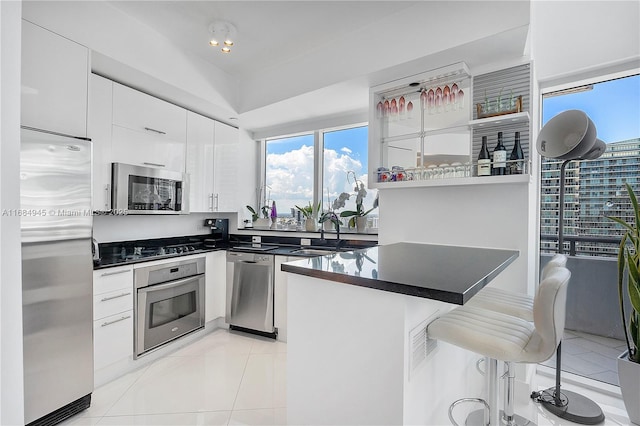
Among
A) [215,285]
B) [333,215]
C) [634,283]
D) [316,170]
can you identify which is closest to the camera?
[634,283]

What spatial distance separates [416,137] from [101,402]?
9.60ft

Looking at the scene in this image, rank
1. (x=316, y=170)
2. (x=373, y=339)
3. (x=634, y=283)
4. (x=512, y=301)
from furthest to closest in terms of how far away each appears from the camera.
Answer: (x=316, y=170), (x=634, y=283), (x=512, y=301), (x=373, y=339)

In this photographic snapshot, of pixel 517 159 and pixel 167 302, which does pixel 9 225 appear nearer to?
pixel 167 302

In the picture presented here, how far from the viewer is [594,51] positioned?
216cm

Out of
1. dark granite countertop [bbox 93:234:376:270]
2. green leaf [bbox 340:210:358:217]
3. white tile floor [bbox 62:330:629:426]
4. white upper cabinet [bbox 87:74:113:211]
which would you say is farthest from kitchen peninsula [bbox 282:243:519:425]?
white upper cabinet [bbox 87:74:113:211]

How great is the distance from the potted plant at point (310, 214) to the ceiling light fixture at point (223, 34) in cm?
186

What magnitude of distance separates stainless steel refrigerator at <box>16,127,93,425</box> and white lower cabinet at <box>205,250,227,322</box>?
123cm

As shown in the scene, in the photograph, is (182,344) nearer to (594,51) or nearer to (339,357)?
(339,357)

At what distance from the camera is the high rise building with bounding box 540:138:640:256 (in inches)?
86.6

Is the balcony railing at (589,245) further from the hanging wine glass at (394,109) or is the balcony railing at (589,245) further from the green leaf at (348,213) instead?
the green leaf at (348,213)

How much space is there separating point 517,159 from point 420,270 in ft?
3.86

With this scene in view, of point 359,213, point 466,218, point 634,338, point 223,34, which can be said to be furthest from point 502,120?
point 223,34

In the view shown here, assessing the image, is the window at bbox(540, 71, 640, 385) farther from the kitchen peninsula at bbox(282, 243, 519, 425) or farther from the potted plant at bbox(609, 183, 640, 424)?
the kitchen peninsula at bbox(282, 243, 519, 425)

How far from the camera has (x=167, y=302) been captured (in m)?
2.85
